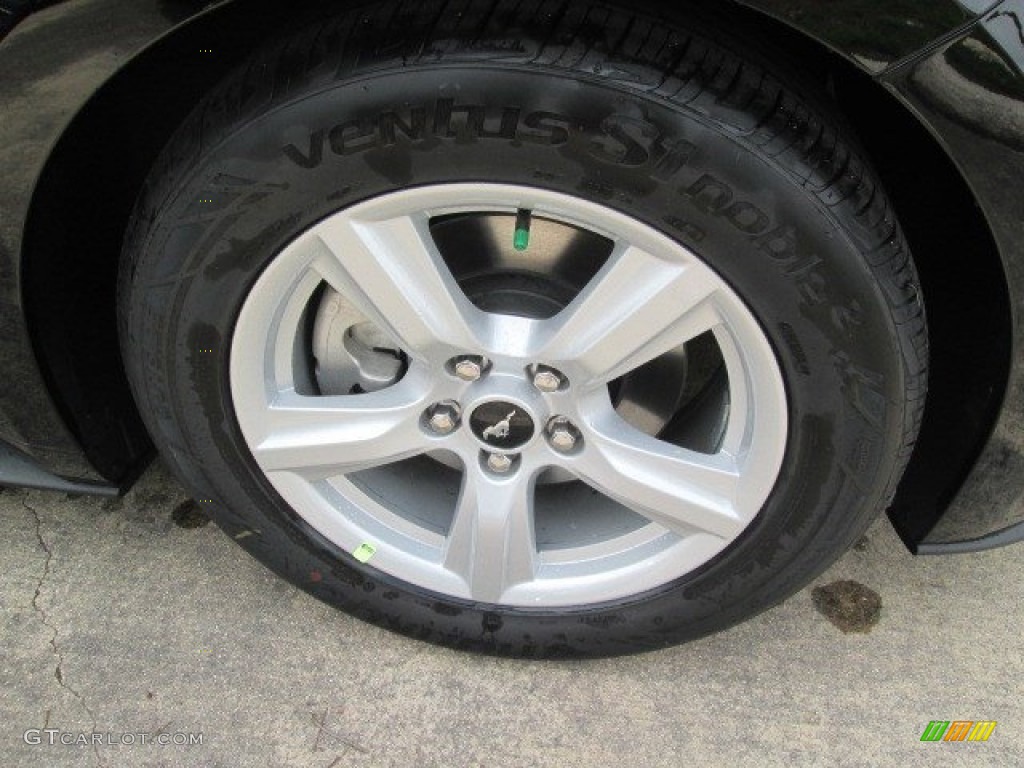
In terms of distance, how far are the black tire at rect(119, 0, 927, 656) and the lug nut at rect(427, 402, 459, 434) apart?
0.37 metres

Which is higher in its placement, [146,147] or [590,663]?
[146,147]

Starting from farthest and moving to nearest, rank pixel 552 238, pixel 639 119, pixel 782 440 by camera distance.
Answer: pixel 552 238 → pixel 782 440 → pixel 639 119

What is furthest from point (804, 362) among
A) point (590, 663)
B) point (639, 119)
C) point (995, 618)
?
point (995, 618)

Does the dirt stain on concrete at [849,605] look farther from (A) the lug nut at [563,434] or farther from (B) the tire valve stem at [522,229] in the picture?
(B) the tire valve stem at [522,229]

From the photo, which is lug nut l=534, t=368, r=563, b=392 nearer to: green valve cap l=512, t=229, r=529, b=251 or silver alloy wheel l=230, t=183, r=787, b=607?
silver alloy wheel l=230, t=183, r=787, b=607

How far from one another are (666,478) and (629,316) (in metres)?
0.35

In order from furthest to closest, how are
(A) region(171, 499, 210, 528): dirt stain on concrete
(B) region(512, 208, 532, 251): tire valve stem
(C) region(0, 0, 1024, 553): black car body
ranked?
1. (A) region(171, 499, 210, 528): dirt stain on concrete
2. (B) region(512, 208, 532, 251): tire valve stem
3. (C) region(0, 0, 1024, 553): black car body

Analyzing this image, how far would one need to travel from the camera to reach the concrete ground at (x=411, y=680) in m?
1.70

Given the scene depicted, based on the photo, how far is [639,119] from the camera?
1.20m

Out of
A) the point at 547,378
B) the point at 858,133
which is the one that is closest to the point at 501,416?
the point at 547,378

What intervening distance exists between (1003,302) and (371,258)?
96 cm

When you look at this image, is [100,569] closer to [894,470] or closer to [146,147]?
[146,147]

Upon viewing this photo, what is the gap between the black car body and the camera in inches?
→ 45.5

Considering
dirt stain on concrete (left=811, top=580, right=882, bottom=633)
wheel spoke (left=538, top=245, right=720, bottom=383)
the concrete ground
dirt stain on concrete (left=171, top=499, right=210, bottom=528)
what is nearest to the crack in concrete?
the concrete ground
